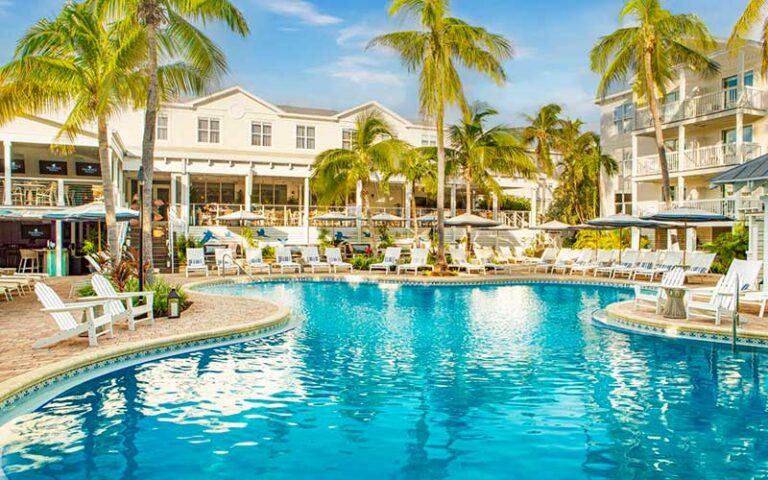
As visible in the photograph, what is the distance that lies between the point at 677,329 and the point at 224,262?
16520mm

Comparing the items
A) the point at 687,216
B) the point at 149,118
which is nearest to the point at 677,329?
the point at 687,216

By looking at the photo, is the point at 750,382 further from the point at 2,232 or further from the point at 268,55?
the point at 2,232

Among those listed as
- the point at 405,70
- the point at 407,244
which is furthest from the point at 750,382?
the point at 407,244

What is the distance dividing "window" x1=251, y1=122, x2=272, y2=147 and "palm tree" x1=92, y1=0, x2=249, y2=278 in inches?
682

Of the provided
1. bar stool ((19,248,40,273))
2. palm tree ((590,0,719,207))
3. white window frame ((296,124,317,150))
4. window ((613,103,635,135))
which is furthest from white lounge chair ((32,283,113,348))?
window ((613,103,635,135))

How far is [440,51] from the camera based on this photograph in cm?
2062

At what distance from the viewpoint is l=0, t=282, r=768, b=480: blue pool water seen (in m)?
5.26

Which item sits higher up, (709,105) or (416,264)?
(709,105)

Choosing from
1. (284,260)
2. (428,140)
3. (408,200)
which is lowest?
(284,260)

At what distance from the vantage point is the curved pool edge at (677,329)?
1015cm

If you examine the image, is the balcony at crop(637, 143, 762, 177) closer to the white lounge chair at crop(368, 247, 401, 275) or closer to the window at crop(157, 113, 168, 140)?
the white lounge chair at crop(368, 247, 401, 275)

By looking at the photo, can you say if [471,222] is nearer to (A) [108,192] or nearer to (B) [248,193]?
(B) [248,193]

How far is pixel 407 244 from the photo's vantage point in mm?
31562

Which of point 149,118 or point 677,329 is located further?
point 149,118
